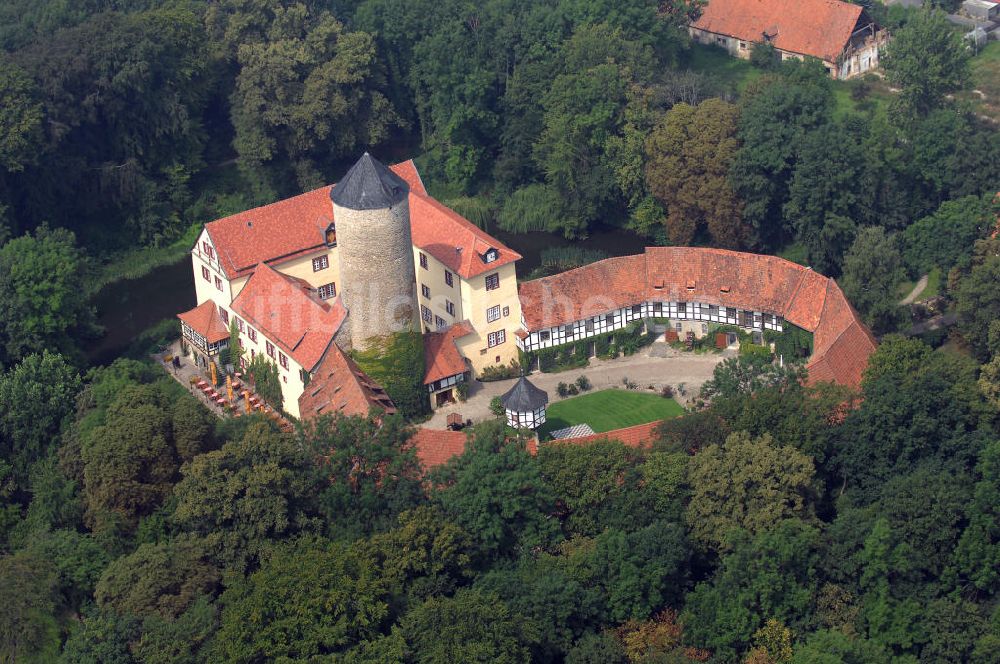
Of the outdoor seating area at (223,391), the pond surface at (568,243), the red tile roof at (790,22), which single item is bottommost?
the outdoor seating area at (223,391)

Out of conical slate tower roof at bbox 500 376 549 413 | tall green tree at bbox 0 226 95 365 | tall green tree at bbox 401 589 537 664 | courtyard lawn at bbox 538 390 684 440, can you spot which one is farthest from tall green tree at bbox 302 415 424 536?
tall green tree at bbox 0 226 95 365

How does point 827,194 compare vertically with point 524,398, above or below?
above

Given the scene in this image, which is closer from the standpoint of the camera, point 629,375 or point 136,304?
point 629,375

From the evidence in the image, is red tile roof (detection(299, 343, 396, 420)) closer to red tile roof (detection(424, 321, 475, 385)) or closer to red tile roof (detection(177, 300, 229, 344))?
red tile roof (detection(424, 321, 475, 385))

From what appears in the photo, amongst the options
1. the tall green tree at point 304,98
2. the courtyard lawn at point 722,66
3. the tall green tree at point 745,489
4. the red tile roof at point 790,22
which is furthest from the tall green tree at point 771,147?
the tall green tree at point 745,489

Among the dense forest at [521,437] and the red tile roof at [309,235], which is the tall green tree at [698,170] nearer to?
the dense forest at [521,437]

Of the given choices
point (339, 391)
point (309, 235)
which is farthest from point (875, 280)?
point (309, 235)

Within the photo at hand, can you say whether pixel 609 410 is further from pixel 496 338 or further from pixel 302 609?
pixel 302 609

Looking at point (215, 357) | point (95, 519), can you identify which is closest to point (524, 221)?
point (215, 357)
